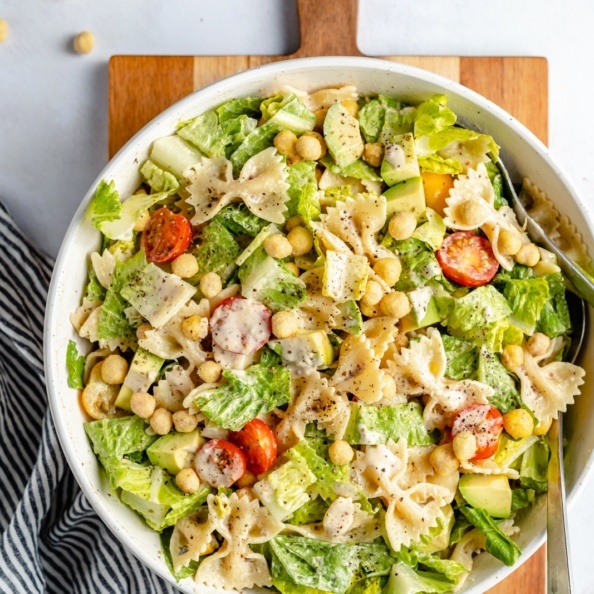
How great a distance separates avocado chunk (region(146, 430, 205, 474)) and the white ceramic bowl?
33 cm

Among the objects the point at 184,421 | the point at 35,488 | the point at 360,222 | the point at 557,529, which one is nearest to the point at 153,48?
the point at 360,222

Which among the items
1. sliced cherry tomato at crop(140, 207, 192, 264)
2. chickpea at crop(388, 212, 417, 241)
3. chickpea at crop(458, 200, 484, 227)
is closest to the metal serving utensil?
chickpea at crop(458, 200, 484, 227)

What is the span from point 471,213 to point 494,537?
1682mm

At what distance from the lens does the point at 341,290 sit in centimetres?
426

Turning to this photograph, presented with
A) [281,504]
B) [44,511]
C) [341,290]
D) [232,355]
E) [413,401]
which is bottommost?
[44,511]

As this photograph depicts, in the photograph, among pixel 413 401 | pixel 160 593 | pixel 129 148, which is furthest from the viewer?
pixel 160 593

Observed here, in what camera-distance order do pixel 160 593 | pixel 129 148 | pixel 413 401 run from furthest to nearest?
pixel 160 593 → pixel 413 401 → pixel 129 148

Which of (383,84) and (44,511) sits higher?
(383,84)

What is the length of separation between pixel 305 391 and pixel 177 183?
1276 millimetres

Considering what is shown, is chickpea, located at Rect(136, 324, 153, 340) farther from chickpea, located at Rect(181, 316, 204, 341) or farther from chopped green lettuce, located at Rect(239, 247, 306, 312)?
chopped green lettuce, located at Rect(239, 247, 306, 312)

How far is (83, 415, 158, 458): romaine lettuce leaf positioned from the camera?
433 centimetres

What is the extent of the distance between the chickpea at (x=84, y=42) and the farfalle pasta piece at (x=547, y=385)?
315 cm

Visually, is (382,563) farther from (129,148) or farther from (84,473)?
(129,148)

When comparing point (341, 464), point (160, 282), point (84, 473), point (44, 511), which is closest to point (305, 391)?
point (341, 464)
